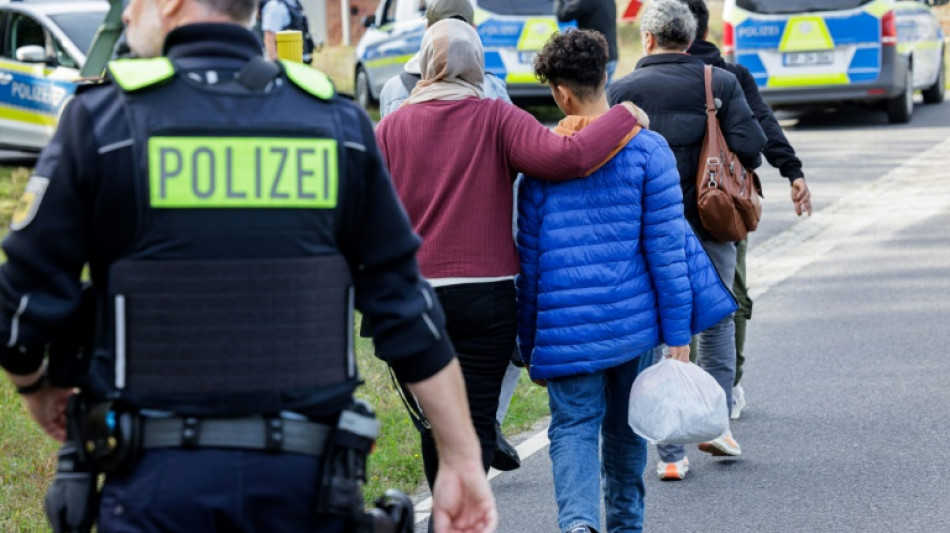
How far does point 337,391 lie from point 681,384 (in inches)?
83.5

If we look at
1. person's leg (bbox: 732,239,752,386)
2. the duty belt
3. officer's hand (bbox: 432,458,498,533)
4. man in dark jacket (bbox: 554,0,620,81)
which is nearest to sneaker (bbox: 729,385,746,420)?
person's leg (bbox: 732,239,752,386)

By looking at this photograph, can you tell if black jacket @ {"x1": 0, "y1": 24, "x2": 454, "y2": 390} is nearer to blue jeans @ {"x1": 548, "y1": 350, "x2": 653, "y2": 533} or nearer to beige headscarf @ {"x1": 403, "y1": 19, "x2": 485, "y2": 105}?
beige headscarf @ {"x1": 403, "y1": 19, "x2": 485, "y2": 105}

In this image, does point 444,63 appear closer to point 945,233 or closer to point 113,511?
point 113,511

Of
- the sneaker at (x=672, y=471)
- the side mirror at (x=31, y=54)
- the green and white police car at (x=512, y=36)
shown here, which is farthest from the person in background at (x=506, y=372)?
the green and white police car at (x=512, y=36)

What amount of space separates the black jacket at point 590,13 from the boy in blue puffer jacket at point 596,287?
25.4 ft

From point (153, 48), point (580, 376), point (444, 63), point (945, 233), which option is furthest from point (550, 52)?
point (945, 233)

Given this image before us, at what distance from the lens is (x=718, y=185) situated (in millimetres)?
5613

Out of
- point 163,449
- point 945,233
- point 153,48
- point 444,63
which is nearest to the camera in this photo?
point 163,449

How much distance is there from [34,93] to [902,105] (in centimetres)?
904

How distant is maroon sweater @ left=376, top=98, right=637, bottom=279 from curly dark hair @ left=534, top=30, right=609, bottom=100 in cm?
21

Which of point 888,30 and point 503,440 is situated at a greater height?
point 503,440

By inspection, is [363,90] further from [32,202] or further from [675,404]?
[32,202]

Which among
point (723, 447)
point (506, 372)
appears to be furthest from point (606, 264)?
point (723, 447)

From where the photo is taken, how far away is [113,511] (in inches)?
97.7
